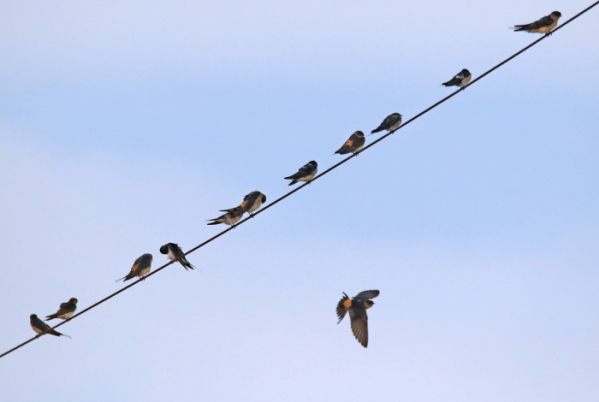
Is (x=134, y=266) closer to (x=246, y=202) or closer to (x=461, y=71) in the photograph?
(x=246, y=202)

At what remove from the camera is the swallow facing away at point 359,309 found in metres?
14.8

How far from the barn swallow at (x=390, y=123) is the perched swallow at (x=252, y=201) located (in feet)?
11.6

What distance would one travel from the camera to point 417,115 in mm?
11055

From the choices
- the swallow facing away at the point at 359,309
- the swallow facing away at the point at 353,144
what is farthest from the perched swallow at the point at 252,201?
the swallow facing away at the point at 353,144

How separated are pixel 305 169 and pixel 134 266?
3.40 metres

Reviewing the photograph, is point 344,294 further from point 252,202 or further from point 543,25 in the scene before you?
point 543,25

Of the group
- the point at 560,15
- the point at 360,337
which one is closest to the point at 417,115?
the point at 360,337

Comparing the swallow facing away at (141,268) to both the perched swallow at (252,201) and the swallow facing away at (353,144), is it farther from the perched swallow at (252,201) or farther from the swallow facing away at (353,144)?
the swallow facing away at (353,144)

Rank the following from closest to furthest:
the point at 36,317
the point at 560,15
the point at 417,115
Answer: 1. the point at 417,115
2. the point at 560,15
3. the point at 36,317

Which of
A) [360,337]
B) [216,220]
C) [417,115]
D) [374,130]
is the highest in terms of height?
[374,130]

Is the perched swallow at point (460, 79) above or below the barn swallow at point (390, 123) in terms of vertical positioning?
above

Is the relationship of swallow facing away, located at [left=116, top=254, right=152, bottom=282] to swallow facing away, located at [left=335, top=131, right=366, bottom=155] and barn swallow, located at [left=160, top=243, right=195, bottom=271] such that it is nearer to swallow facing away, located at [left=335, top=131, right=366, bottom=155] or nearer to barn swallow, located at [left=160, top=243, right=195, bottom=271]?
barn swallow, located at [left=160, top=243, right=195, bottom=271]

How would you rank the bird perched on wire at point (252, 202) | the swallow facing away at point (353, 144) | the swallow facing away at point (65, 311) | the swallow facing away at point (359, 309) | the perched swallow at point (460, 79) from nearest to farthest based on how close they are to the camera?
the swallow facing away at point (359, 309) < the bird perched on wire at point (252, 202) < the swallow facing away at point (65, 311) < the swallow facing away at point (353, 144) < the perched swallow at point (460, 79)

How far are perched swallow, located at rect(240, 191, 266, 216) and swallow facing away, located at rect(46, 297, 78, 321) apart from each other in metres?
4.37
